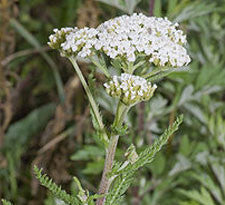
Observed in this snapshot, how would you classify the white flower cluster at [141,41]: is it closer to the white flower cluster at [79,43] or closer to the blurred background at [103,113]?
the white flower cluster at [79,43]

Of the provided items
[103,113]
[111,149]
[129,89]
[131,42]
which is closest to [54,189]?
[111,149]

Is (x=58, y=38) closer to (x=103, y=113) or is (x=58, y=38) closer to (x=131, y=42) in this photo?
(x=131, y=42)

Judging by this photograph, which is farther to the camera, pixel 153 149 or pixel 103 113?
pixel 103 113

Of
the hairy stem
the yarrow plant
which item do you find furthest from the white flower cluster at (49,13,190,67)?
the hairy stem

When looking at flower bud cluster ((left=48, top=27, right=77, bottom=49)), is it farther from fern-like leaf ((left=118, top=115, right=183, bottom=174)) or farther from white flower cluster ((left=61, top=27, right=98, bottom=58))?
fern-like leaf ((left=118, top=115, right=183, bottom=174))

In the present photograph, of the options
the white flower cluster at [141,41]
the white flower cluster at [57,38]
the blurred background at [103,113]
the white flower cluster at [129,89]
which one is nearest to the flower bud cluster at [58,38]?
the white flower cluster at [57,38]

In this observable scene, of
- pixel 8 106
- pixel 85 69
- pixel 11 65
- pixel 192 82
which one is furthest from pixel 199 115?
pixel 11 65
